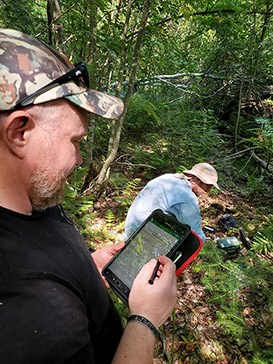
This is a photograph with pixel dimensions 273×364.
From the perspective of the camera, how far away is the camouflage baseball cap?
965mm

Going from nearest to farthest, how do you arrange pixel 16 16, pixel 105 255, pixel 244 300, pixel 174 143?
pixel 105 255
pixel 244 300
pixel 16 16
pixel 174 143

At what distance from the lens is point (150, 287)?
117 cm

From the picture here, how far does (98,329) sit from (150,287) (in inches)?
13.5

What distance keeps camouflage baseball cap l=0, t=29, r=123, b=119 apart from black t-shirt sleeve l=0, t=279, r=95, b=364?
0.68 metres

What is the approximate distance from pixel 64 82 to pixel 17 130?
0.31 meters

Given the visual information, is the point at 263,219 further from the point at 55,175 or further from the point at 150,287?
the point at 55,175

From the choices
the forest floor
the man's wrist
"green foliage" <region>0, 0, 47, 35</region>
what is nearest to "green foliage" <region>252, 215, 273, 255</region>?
the forest floor

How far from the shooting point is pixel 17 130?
967mm

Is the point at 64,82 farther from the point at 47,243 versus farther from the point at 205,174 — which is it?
the point at 205,174

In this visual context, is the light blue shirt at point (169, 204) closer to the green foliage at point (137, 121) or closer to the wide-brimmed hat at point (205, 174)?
the wide-brimmed hat at point (205, 174)

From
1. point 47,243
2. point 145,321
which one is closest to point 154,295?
point 145,321

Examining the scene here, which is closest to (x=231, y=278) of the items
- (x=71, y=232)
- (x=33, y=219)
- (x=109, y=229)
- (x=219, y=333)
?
(x=219, y=333)

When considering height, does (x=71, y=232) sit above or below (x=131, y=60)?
below

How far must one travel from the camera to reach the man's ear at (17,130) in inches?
37.6
